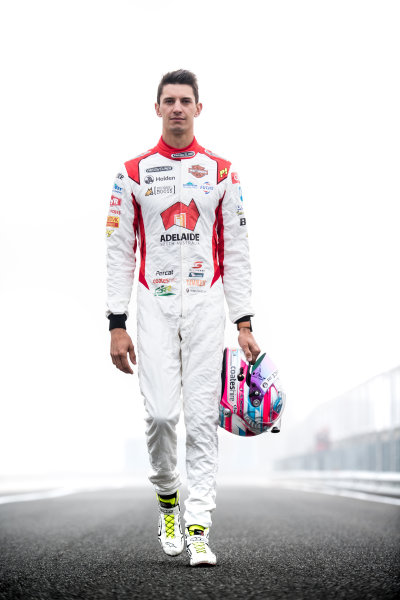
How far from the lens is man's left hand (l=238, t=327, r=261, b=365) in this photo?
418cm

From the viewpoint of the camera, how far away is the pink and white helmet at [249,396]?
407 cm

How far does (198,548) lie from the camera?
389 centimetres

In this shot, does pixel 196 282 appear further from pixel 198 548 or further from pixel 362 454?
pixel 362 454

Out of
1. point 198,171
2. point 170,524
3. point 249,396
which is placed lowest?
point 170,524

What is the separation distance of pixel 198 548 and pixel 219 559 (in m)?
0.30

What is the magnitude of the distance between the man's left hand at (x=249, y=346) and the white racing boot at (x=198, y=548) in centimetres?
84

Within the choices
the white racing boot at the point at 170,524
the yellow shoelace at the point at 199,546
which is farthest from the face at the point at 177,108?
the yellow shoelace at the point at 199,546

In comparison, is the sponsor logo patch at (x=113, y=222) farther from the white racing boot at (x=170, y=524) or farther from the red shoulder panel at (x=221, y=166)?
the white racing boot at (x=170, y=524)

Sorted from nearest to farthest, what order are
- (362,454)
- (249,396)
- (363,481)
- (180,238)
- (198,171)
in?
(249,396) → (180,238) → (198,171) → (363,481) → (362,454)

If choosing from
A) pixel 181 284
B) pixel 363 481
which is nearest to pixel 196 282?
pixel 181 284

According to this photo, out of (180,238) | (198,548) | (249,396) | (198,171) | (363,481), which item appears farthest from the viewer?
(363,481)

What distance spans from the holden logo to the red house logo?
0.15m

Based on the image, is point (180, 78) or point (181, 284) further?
point (180, 78)

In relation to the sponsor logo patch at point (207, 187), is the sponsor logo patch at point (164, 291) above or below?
below
